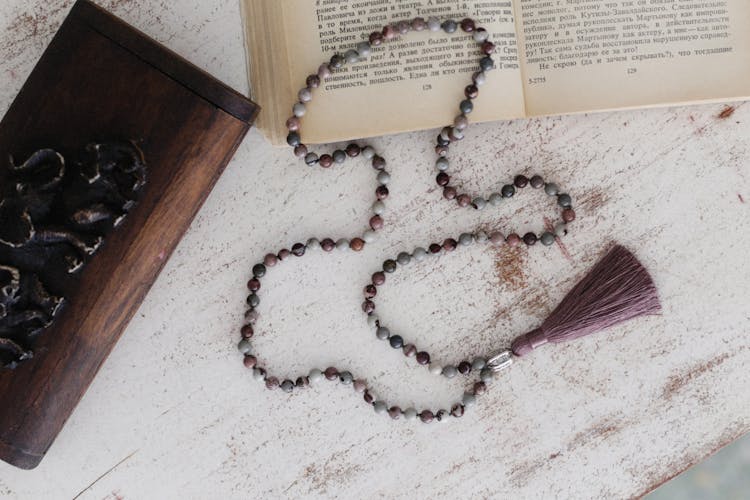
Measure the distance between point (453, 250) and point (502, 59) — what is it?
0.33m

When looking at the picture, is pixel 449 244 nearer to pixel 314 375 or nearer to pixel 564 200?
pixel 564 200

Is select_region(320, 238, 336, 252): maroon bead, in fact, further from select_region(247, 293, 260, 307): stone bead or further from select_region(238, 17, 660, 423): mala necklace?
select_region(247, 293, 260, 307): stone bead

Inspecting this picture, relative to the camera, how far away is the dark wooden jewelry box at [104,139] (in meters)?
0.95

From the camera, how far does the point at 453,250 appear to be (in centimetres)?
112

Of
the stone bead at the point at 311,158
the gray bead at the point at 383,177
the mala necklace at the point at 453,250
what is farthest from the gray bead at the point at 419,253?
the stone bead at the point at 311,158

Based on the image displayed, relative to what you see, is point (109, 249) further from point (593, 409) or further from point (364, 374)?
point (593, 409)

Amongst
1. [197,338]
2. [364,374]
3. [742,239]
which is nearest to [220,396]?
[197,338]

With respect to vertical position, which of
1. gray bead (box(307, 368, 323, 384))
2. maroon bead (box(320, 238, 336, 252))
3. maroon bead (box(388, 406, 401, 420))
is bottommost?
gray bead (box(307, 368, 323, 384))

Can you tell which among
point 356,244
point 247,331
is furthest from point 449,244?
point 247,331

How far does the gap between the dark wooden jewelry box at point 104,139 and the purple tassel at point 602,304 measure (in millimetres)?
586

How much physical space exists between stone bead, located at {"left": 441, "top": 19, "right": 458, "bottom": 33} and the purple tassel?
0.46 meters

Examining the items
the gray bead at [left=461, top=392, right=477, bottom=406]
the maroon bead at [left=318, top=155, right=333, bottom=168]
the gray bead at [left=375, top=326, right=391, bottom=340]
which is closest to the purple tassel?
the gray bead at [left=461, top=392, right=477, bottom=406]

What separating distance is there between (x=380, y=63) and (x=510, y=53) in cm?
21

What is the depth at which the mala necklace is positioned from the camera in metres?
1.09
